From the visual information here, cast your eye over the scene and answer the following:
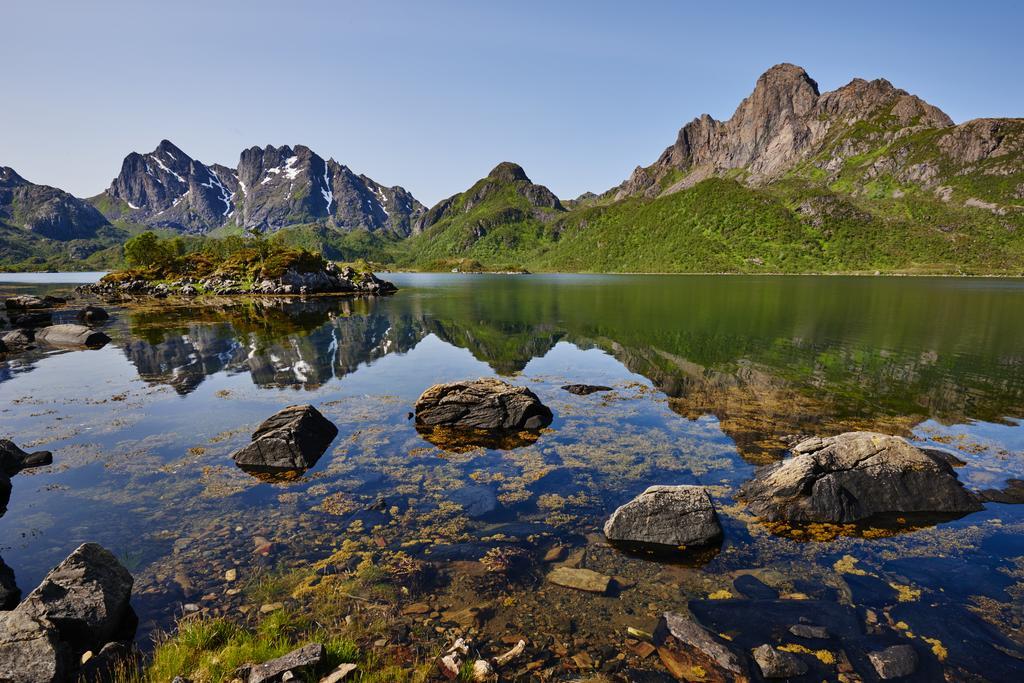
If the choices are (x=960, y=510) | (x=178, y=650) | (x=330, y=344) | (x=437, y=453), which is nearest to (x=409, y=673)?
(x=178, y=650)

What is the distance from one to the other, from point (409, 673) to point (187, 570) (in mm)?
8512

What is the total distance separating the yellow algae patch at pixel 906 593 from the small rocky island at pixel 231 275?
14110 cm

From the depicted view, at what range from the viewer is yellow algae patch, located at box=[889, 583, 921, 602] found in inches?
495

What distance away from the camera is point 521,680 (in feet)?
32.2

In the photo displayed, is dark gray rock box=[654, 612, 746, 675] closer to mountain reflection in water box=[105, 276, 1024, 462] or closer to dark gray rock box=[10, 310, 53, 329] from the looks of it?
mountain reflection in water box=[105, 276, 1024, 462]

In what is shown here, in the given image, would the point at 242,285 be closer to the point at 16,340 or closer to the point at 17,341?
the point at 16,340

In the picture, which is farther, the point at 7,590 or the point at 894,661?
the point at 7,590

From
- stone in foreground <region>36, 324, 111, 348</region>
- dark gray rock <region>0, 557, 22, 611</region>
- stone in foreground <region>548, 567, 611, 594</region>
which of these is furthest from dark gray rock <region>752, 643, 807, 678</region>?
stone in foreground <region>36, 324, 111, 348</region>

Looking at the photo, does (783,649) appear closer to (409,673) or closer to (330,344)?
(409,673)

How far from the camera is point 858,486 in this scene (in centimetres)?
1752

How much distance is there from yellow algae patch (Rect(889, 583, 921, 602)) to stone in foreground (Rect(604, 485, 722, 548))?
4.69 metres

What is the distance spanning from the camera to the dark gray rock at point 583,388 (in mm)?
33825

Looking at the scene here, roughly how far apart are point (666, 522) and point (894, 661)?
20.6ft

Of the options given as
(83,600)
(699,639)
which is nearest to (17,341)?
(83,600)
